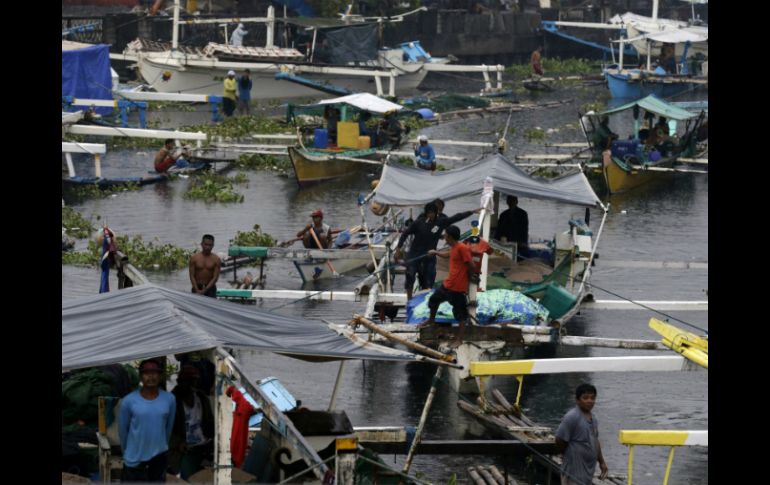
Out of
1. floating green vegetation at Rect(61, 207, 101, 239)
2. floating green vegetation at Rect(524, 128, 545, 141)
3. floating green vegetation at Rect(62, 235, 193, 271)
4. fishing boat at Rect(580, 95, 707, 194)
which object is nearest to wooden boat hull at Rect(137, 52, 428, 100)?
floating green vegetation at Rect(524, 128, 545, 141)

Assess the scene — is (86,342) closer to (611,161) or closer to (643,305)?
(643,305)

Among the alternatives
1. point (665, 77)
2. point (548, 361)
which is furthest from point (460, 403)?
point (665, 77)

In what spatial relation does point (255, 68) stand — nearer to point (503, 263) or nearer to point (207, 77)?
point (207, 77)

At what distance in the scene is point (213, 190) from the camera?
2881cm

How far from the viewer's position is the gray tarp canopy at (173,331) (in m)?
10.5

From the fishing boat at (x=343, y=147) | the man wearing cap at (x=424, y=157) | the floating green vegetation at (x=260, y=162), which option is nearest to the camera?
the man wearing cap at (x=424, y=157)

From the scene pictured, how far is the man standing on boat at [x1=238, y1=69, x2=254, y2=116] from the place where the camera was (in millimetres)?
40094

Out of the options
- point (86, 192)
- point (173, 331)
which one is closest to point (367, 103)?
point (86, 192)

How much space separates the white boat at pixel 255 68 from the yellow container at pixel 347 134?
34.2 ft

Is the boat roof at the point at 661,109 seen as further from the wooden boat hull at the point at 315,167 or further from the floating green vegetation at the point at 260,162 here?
the floating green vegetation at the point at 260,162

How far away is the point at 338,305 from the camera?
808 inches

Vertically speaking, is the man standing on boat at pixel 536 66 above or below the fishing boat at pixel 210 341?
above

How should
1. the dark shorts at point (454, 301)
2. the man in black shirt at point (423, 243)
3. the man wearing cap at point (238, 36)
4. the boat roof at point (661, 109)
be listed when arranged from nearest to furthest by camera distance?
1. the dark shorts at point (454, 301)
2. the man in black shirt at point (423, 243)
3. the boat roof at point (661, 109)
4. the man wearing cap at point (238, 36)

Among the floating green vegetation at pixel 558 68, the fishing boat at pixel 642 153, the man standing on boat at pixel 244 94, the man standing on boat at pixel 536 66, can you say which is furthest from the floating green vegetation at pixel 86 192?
the floating green vegetation at pixel 558 68
